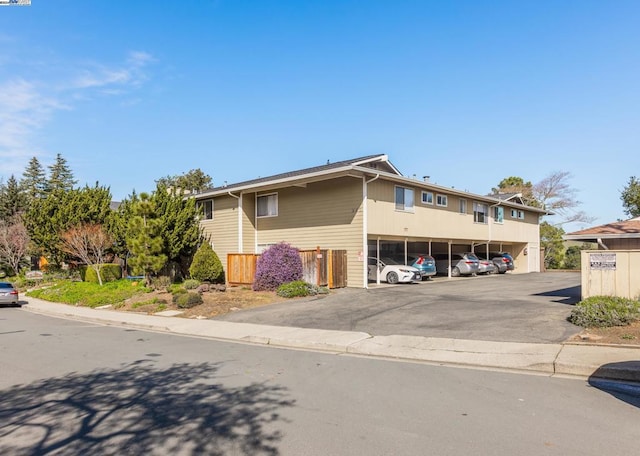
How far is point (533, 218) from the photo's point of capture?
131 ft

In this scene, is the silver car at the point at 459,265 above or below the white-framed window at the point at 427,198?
below

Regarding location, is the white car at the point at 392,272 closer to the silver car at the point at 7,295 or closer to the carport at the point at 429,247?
the carport at the point at 429,247

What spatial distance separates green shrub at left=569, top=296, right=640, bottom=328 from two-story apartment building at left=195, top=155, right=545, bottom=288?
10816 mm

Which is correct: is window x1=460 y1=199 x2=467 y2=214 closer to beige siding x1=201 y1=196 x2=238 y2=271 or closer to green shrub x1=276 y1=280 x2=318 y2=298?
green shrub x1=276 y1=280 x2=318 y2=298

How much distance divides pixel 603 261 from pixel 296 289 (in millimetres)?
10792

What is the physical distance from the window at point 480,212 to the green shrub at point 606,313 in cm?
2045

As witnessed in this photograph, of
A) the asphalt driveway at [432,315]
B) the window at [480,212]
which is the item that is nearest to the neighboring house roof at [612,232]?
the asphalt driveway at [432,315]

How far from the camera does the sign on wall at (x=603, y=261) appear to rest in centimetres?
1225

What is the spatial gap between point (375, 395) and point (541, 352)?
3.96 metres

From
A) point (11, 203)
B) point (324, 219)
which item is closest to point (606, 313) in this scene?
point (324, 219)

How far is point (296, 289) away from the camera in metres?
18.3

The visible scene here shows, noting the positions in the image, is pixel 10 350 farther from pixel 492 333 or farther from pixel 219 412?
pixel 492 333

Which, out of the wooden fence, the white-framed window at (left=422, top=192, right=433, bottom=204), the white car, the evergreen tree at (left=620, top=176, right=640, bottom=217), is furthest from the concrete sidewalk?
the evergreen tree at (left=620, top=176, right=640, bottom=217)

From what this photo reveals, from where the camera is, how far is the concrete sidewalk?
730cm
